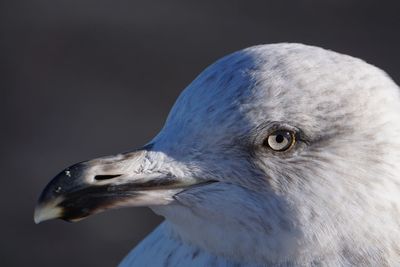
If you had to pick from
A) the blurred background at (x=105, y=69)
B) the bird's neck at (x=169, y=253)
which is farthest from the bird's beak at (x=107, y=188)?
the blurred background at (x=105, y=69)

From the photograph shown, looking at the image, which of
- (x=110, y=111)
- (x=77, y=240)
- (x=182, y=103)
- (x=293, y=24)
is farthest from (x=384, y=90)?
(x=293, y=24)

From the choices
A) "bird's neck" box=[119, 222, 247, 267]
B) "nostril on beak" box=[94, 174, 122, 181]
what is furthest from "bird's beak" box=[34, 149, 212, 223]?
"bird's neck" box=[119, 222, 247, 267]

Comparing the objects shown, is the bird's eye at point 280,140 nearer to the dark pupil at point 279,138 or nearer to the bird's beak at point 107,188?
the dark pupil at point 279,138

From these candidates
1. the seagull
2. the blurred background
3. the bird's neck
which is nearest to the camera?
the seagull

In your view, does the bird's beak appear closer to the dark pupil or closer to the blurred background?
the dark pupil

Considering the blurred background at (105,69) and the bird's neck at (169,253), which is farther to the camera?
the blurred background at (105,69)

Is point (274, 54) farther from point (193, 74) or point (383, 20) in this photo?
point (383, 20)
